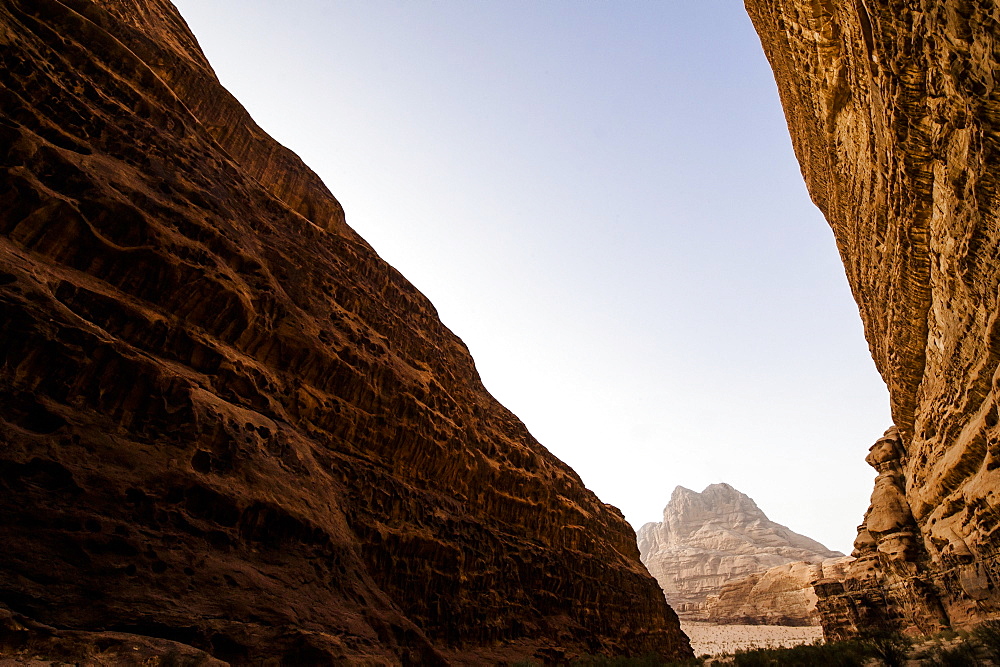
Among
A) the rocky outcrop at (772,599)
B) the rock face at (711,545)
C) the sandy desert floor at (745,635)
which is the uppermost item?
the rock face at (711,545)

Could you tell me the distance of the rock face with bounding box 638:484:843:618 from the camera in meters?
91.6

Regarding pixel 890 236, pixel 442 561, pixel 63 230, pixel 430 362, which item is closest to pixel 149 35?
pixel 63 230

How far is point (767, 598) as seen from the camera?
205ft

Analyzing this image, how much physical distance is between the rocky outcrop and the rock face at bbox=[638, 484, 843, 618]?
414cm

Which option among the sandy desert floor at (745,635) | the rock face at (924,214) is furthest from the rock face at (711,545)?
the rock face at (924,214)

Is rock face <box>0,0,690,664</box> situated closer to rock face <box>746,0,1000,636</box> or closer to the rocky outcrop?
rock face <box>746,0,1000,636</box>

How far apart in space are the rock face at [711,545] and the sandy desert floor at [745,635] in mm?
11802

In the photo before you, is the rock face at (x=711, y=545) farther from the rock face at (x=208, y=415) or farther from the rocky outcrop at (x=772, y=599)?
the rock face at (x=208, y=415)

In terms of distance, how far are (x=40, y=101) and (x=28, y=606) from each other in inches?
385

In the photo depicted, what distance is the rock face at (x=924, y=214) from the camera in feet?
26.1

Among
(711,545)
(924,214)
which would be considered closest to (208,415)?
(924,214)

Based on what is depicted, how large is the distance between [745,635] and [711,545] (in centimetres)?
6083

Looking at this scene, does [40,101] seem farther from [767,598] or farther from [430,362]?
[767,598]

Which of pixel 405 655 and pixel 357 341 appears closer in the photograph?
pixel 405 655
